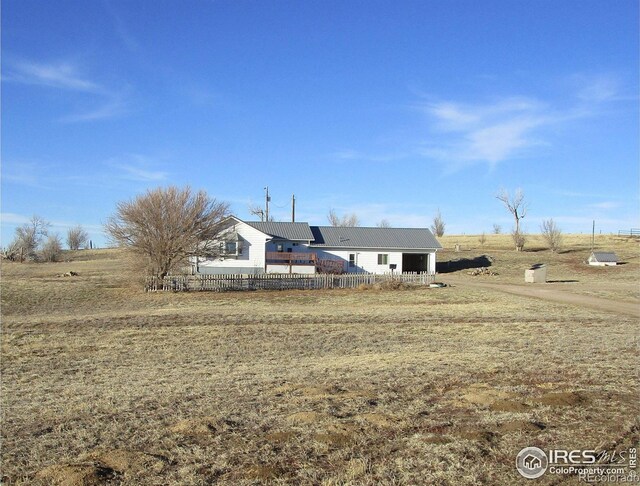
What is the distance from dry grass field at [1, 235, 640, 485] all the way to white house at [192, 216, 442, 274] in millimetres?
29069

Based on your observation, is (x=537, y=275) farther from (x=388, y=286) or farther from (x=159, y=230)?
(x=159, y=230)

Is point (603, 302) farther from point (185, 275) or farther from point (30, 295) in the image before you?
point (30, 295)

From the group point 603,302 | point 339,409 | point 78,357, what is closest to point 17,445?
point 339,409

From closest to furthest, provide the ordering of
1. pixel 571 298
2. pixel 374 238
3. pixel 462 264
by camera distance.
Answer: pixel 571 298
pixel 374 238
pixel 462 264

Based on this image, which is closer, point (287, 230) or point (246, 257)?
point (246, 257)

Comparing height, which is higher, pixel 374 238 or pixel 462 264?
pixel 374 238

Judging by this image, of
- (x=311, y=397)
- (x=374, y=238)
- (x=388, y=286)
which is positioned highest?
(x=374, y=238)

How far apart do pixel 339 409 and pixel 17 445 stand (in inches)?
154

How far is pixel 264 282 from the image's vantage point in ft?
122

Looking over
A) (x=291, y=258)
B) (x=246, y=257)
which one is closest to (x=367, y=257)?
(x=291, y=258)

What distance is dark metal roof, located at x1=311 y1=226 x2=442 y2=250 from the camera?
5512 centimetres

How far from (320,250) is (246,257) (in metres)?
7.76
